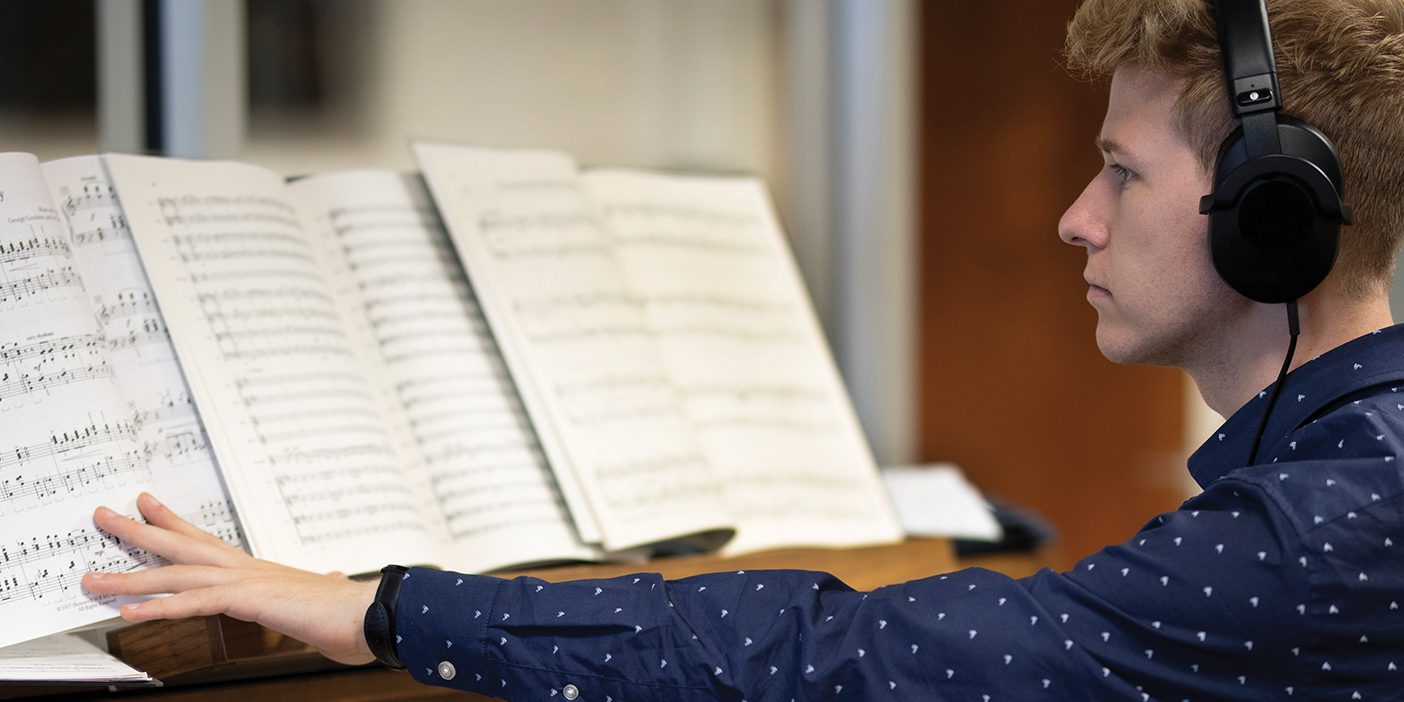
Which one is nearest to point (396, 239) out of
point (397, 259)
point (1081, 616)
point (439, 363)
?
point (397, 259)

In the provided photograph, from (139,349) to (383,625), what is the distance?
1.22ft

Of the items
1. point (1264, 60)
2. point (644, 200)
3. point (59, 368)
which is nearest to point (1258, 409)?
point (1264, 60)

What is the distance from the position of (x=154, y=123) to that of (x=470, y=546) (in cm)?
160

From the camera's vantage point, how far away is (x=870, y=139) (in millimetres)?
3225

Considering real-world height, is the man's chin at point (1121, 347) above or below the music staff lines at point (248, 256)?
below

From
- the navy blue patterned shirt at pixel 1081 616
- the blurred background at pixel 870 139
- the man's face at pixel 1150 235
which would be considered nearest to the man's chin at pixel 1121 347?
the man's face at pixel 1150 235

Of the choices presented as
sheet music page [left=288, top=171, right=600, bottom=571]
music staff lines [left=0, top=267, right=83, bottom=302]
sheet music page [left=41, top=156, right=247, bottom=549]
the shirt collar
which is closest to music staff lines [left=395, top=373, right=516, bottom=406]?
sheet music page [left=288, top=171, right=600, bottom=571]

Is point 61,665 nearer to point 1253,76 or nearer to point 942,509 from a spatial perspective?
point 1253,76

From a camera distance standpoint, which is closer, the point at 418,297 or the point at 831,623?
the point at 831,623

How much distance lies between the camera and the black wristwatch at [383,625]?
900 mm

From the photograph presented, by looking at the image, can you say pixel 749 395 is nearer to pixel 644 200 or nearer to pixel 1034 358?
pixel 644 200

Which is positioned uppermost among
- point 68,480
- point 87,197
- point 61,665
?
point 87,197

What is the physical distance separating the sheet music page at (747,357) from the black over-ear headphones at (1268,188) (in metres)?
0.64

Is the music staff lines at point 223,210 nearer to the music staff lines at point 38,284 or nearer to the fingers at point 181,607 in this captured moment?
the music staff lines at point 38,284
